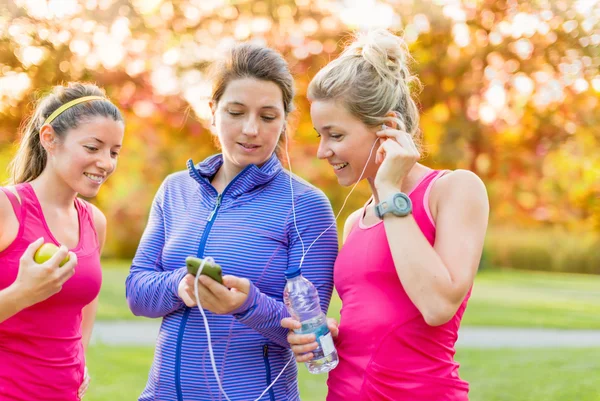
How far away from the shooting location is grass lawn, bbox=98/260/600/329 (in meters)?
11.5

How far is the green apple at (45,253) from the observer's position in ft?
9.34

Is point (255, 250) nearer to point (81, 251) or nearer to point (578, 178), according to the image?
point (81, 251)

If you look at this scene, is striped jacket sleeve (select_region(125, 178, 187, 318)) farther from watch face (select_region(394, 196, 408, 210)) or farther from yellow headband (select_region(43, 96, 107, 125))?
watch face (select_region(394, 196, 408, 210))

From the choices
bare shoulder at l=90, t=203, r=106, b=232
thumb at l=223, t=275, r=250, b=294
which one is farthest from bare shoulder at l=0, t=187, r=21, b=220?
thumb at l=223, t=275, r=250, b=294

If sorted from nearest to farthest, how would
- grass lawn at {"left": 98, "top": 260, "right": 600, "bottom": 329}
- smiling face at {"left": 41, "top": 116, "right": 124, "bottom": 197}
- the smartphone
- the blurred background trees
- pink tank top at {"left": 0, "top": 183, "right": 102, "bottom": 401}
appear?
the smartphone, pink tank top at {"left": 0, "top": 183, "right": 102, "bottom": 401}, smiling face at {"left": 41, "top": 116, "right": 124, "bottom": 197}, grass lawn at {"left": 98, "top": 260, "right": 600, "bottom": 329}, the blurred background trees

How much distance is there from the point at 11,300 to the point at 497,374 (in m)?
6.08

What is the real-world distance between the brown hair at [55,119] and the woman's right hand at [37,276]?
665mm

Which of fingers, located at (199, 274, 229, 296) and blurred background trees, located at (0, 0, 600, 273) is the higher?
blurred background trees, located at (0, 0, 600, 273)

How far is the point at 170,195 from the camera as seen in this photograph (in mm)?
3221

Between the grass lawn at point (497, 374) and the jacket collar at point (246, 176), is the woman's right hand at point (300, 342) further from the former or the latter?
the grass lawn at point (497, 374)

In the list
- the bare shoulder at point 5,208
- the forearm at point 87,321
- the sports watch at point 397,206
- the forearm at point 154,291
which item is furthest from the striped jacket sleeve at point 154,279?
the sports watch at point 397,206

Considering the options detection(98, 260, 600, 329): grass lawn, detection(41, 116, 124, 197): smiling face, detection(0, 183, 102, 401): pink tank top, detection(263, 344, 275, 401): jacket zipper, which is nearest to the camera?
detection(263, 344, 275, 401): jacket zipper

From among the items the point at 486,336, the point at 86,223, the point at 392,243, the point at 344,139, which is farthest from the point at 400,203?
the point at 486,336

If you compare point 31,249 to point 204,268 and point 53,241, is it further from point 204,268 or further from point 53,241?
point 204,268
